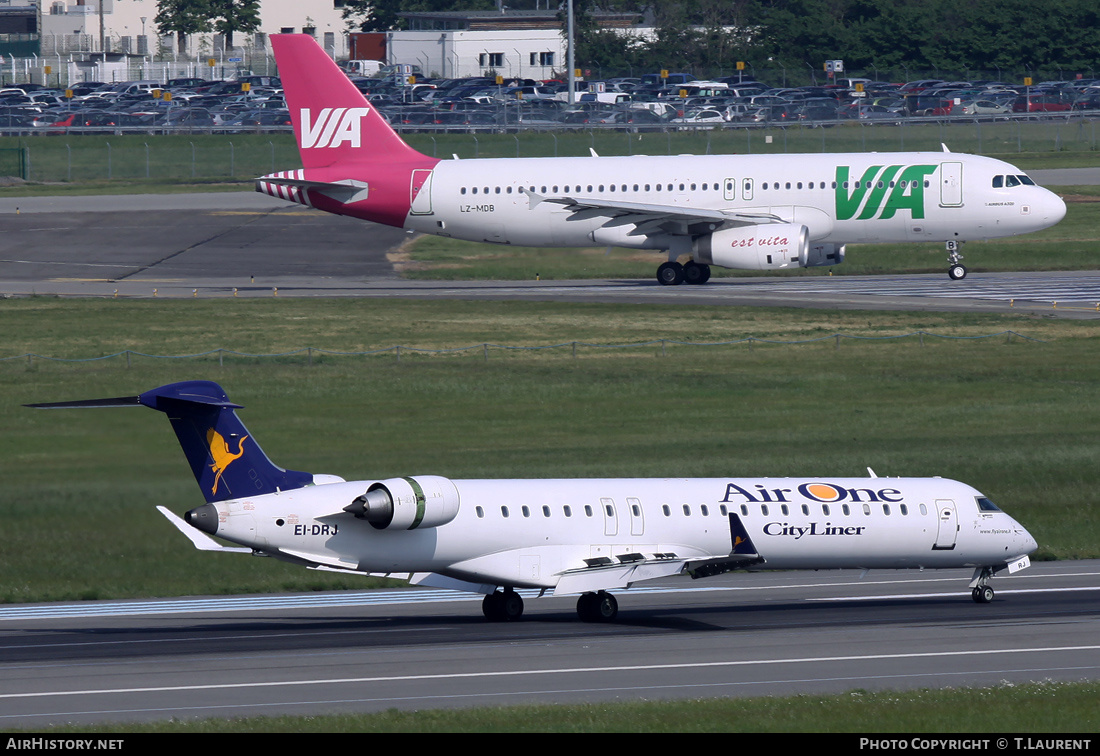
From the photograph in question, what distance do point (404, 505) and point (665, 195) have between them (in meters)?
43.6

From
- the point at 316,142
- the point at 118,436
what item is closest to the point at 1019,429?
the point at 118,436

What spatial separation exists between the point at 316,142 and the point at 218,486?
1739 inches

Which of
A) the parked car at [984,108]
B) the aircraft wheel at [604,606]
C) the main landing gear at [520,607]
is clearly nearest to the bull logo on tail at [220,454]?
the main landing gear at [520,607]

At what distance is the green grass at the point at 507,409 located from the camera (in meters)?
35.2

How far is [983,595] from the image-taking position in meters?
34.8

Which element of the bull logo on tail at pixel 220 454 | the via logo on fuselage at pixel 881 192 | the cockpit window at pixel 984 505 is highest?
the via logo on fuselage at pixel 881 192

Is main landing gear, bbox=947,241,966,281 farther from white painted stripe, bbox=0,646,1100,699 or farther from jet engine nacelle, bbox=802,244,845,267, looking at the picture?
white painted stripe, bbox=0,646,1100,699

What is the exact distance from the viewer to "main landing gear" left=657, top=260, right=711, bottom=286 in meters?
73.1

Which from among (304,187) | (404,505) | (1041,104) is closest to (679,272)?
(304,187)

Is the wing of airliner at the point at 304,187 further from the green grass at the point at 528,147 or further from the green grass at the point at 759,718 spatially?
the green grass at the point at 759,718

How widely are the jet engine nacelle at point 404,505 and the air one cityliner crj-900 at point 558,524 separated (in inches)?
1.0

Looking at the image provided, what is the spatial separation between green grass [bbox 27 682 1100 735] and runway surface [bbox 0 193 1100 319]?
44.5m

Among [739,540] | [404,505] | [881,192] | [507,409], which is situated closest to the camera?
[404,505]

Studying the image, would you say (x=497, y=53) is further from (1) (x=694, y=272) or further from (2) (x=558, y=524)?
(2) (x=558, y=524)
